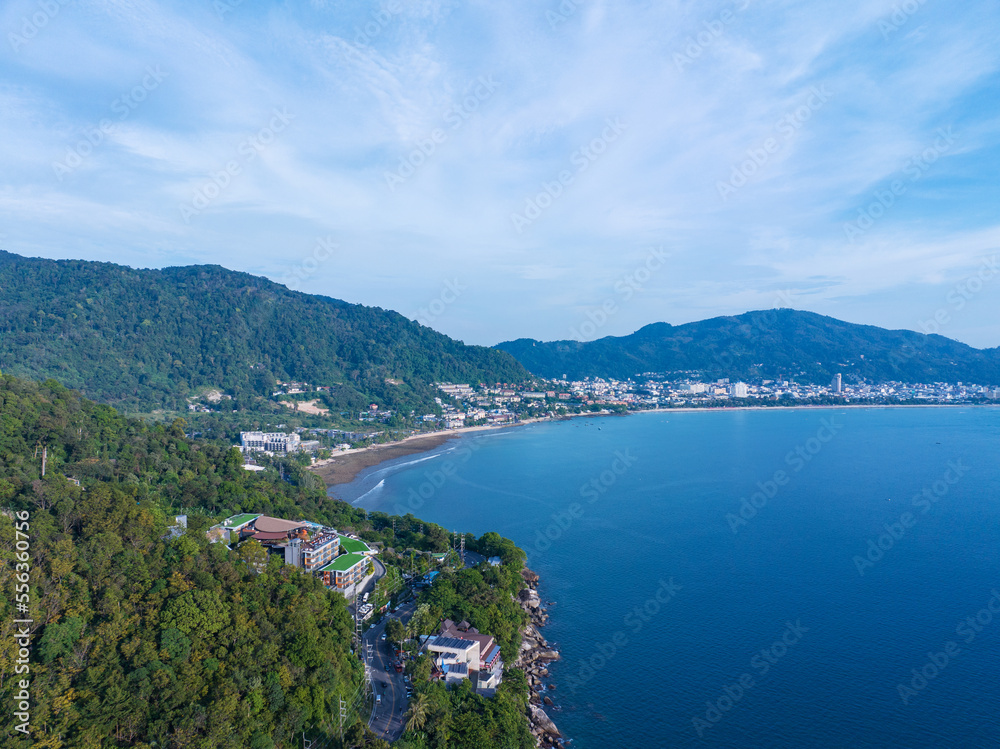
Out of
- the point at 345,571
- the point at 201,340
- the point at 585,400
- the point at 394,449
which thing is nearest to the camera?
the point at 345,571

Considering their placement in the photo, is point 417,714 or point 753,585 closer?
point 417,714

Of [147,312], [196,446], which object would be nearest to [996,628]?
[196,446]

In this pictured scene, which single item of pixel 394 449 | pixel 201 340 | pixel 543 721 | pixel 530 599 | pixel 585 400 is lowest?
pixel 543 721

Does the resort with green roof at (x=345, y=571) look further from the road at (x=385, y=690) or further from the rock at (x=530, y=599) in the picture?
the rock at (x=530, y=599)

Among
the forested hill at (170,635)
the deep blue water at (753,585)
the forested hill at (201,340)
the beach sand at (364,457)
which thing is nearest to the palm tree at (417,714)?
the forested hill at (170,635)

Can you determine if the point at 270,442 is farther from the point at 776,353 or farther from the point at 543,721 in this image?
the point at 776,353

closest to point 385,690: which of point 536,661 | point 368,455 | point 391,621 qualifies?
point 391,621
